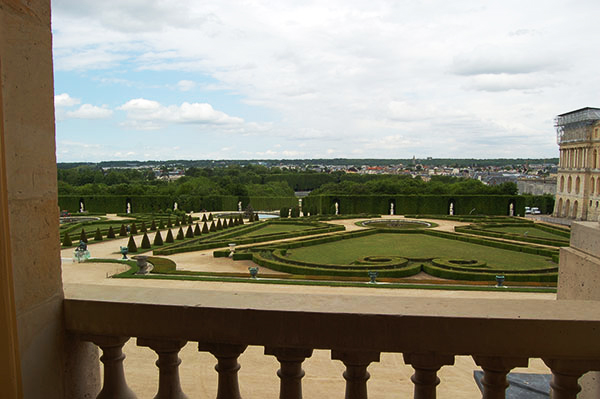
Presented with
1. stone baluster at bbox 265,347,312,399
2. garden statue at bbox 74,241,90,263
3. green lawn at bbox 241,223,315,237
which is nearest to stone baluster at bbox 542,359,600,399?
stone baluster at bbox 265,347,312,399

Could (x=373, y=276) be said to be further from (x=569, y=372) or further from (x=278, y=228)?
(x=278, y=228)

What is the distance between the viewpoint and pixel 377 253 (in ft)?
76.5

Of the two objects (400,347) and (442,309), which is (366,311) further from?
(442,309)

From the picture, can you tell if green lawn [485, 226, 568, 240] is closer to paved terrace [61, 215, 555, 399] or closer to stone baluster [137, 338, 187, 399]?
paved terrace [61, 215, 555, 399]

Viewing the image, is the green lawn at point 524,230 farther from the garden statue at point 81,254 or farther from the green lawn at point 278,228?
the garden statue at point 81,254

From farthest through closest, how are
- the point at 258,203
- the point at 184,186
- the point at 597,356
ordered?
the point at 184,186
the point at 258,203
the point at 597,356

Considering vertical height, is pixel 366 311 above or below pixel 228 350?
above

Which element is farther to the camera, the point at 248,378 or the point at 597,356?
the point at 248,378

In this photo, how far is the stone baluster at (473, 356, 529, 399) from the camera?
2041 mm

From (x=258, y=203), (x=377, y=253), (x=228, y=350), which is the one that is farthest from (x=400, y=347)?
(x=258, y=203)

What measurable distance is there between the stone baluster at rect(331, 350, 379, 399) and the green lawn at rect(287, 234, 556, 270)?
19.2 meters

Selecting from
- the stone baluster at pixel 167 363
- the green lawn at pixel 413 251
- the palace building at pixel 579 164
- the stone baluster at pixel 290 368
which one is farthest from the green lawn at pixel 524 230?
the stone baluster at pixel 167 363

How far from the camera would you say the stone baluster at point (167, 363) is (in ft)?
7.63

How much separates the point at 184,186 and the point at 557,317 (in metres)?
62.3
